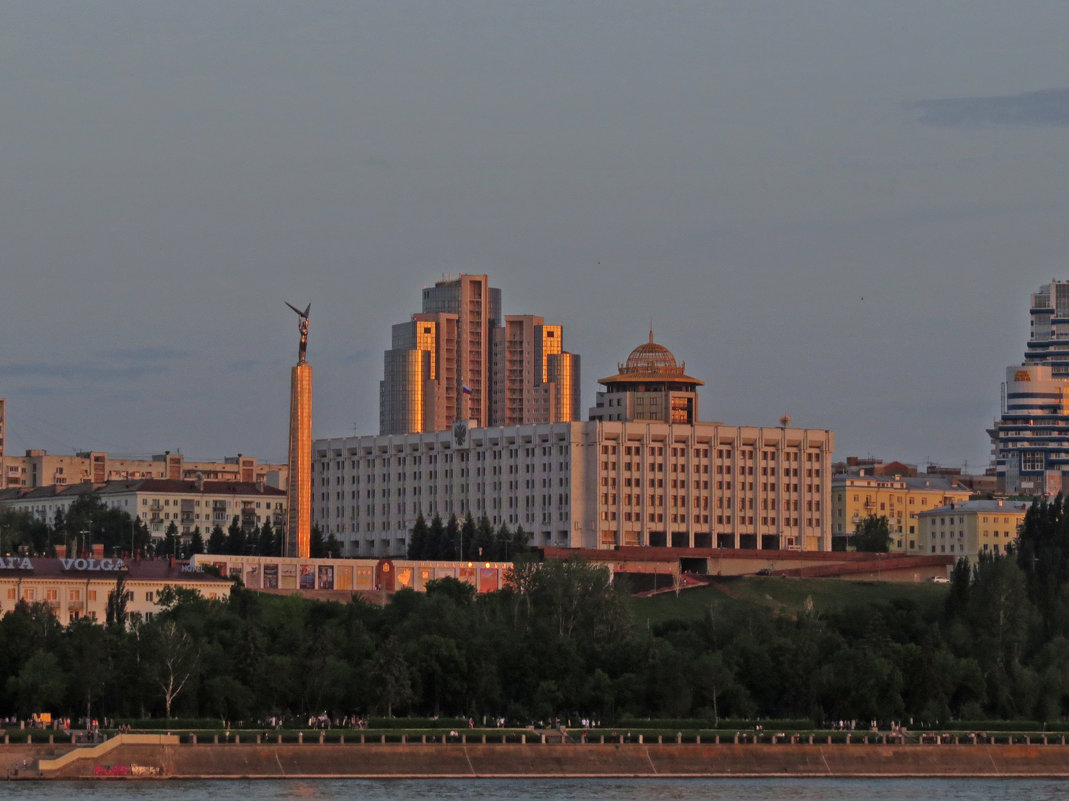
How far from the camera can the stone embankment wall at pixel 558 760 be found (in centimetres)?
12219

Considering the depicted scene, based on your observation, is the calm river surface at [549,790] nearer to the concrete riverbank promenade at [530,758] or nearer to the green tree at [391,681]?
the concrete riverbank promenade at [530,758]

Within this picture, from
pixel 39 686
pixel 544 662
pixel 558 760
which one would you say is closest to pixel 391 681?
pixel 544 662

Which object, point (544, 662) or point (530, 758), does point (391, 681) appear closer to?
point (530, 758)

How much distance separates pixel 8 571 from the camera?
169250mm

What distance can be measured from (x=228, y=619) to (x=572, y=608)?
1024 inches

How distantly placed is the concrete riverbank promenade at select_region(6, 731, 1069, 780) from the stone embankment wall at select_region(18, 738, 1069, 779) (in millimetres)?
52

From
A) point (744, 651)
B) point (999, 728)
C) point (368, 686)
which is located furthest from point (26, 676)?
point (999, 728)

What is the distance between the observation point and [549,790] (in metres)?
A: 120

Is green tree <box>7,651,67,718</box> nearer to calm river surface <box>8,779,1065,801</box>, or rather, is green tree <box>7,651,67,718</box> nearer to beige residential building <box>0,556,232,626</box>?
calm river surface <box>8,779,1065,801</box>

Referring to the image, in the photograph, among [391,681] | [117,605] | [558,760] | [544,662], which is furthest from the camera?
[117,605]

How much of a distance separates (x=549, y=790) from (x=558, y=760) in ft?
28.6

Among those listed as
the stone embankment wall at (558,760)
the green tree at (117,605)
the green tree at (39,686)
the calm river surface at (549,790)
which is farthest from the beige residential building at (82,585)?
the calm river surface at (549,790)

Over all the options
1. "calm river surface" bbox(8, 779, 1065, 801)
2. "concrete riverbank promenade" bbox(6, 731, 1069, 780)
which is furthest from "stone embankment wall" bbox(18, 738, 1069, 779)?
"calm river surface" bbox(8, 779, 1065, 801)

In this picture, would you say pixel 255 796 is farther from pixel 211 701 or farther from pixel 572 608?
pixel 572 608
